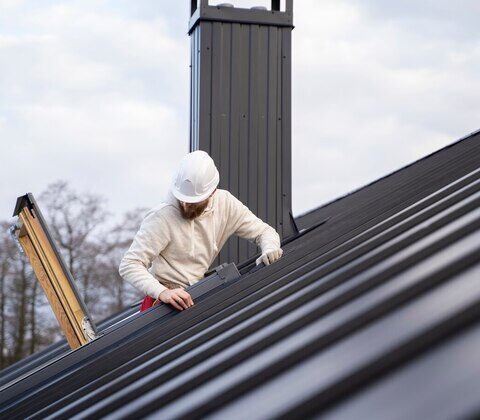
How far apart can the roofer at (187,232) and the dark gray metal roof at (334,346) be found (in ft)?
4.82

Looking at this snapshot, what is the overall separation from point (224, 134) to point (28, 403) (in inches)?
180

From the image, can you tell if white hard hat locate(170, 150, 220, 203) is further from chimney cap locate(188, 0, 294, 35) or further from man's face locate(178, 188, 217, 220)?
chimney cap locate(188, 0, 294, 35)

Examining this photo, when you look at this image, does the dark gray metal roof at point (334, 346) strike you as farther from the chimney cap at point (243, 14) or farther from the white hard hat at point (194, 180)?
the chimney cap at point (243, 14)

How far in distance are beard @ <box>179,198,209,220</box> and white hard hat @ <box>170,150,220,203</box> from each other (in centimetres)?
8

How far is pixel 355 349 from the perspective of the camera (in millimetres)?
1806

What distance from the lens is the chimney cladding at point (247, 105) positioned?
26.0ft

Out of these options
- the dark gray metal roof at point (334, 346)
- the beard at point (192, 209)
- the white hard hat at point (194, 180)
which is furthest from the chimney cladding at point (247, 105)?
the dark gray metal roof at point (334, 346)

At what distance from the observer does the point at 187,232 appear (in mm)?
5859

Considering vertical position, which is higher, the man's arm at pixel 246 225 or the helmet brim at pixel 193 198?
the helmet brim at pixel 193 198

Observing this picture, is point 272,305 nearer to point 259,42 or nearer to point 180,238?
point 180,238

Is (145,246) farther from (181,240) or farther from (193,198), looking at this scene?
(193,198)

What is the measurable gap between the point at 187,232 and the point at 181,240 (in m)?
0.08

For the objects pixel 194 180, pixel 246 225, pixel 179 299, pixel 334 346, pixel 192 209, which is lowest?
pixel 334 346

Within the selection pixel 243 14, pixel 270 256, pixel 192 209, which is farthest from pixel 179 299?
pixel 243 14
